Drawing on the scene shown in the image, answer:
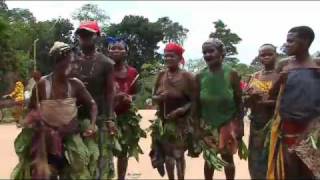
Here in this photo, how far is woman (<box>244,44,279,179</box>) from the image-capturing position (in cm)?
707

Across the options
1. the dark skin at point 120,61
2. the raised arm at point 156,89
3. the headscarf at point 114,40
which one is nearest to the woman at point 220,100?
Result: the raised arm at point 156,89

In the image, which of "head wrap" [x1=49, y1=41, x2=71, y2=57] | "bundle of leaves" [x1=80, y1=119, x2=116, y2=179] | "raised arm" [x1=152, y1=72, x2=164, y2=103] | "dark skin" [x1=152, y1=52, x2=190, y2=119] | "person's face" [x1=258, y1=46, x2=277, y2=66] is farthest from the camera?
"raised arm" [x1=152, y1=72, x2=164, y2=103]

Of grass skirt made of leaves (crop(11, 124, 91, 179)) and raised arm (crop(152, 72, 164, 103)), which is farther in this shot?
raised arm (crop(152, 72, 164, 103))

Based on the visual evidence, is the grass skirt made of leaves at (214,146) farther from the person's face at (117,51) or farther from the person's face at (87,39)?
the person's face at (87,39)

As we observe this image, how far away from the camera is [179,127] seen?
24.9ft

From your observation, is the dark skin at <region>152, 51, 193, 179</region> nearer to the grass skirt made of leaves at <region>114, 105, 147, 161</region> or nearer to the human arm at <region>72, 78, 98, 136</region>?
the grass skirt made of leaves at <region>114, 105, 147, 161</region>

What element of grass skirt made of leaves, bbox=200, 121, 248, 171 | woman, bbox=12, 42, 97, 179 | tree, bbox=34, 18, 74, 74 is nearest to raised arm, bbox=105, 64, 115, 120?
tree, bbox=34, 18, 74, 74

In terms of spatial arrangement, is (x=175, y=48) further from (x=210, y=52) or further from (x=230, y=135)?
(x=230, y=135)

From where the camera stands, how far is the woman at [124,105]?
7.84 metres

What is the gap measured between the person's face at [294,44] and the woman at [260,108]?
122cm

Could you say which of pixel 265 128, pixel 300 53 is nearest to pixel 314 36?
pixel 300 53

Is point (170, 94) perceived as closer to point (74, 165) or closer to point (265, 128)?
point (265, 128)

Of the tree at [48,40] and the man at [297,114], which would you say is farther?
the tree at [48,40]

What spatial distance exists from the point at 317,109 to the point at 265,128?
1.28m
